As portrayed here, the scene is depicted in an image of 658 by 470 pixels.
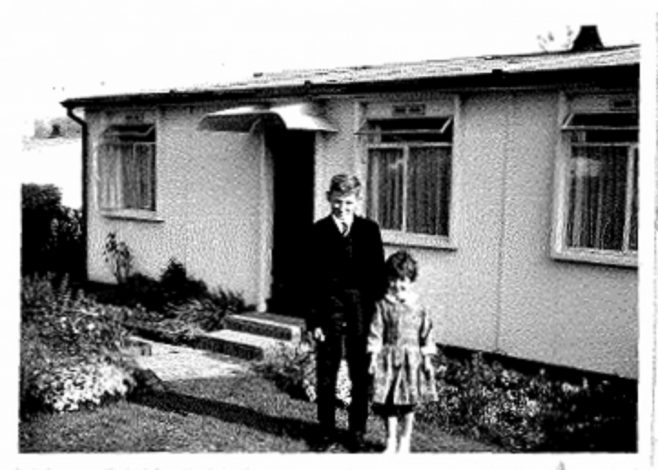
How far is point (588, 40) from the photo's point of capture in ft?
29.3

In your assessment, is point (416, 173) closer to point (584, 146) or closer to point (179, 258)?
point (584, 146)

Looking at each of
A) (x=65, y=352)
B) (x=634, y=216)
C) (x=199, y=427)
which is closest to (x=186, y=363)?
(x=65, y=352)

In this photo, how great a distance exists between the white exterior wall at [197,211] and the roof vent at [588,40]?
3.46 metres

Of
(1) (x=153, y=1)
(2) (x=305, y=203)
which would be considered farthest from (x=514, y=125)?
(1) (x=153, y=1)

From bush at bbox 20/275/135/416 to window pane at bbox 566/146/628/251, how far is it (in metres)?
3.96

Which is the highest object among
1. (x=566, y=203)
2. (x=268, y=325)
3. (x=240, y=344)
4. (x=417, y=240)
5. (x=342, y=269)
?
(x=566, y=203)

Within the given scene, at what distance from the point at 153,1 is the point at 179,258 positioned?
3885 millimetres

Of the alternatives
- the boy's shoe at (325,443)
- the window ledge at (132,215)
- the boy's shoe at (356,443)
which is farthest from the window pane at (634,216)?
the window ledge at (132,215)

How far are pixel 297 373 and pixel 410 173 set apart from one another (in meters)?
2.37

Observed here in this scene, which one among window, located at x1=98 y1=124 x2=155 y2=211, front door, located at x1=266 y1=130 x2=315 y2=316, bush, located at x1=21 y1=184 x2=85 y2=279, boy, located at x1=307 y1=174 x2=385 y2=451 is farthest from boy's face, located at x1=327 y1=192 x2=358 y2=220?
front door, located at x1=266 y1=130 x2=315 y2=316

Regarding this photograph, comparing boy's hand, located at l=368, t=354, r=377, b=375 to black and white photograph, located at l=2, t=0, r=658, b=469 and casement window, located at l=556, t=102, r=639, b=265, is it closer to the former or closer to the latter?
black and white photograph, located at l=2, t=0, r=658, b=469

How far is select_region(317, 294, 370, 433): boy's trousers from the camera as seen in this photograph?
608 centimetres

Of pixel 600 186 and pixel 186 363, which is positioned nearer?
pixel 600 186

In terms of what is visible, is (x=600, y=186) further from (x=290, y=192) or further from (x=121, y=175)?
(x=121, y=175)
